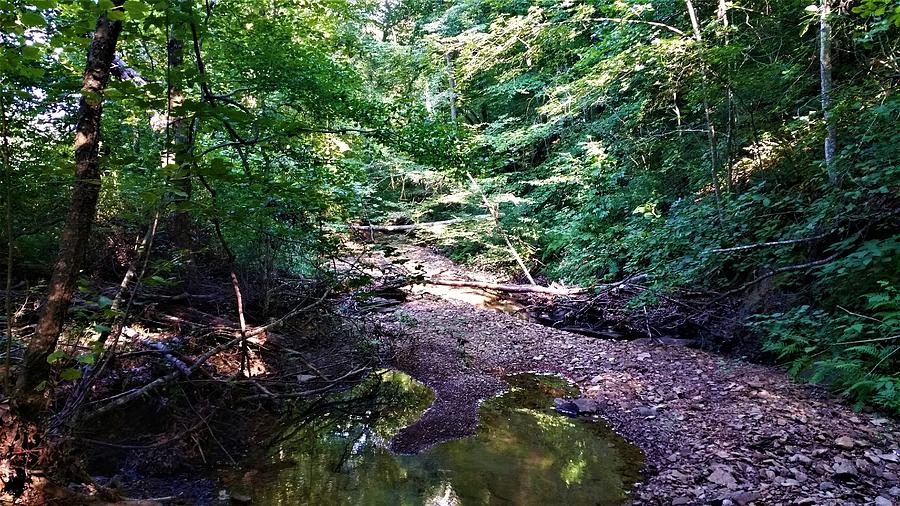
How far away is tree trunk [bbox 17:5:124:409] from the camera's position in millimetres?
2516

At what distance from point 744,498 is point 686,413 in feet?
5.83

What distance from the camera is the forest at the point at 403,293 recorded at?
2.92 metres

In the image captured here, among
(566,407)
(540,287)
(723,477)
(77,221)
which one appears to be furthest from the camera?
(540,287)

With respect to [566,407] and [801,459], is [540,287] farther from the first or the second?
[801,459]

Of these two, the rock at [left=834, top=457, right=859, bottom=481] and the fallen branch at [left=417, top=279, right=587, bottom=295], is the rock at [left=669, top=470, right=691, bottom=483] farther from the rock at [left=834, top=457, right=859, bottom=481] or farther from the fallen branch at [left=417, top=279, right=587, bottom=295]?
the fallen branch at [left=417, top=279, right=587, bottom=295]

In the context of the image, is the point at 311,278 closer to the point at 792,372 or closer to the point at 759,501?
the point at 759,501

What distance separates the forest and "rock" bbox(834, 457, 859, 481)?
0.9 inches

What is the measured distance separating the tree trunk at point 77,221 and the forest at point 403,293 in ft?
0.04

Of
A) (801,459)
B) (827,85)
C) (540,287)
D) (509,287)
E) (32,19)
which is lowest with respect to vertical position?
(509,287)

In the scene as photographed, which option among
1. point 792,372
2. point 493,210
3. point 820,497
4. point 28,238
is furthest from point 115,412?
point 493,210

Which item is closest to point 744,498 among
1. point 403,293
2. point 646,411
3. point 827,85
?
point 646,411

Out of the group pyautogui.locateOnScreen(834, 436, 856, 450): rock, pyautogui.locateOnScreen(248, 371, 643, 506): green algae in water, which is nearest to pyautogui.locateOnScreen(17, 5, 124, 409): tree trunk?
pyautogui.locateOnScreen(248, 371, 643, 506): green algae in water

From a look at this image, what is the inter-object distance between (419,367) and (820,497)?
496 cm

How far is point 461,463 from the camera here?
15.4ft
